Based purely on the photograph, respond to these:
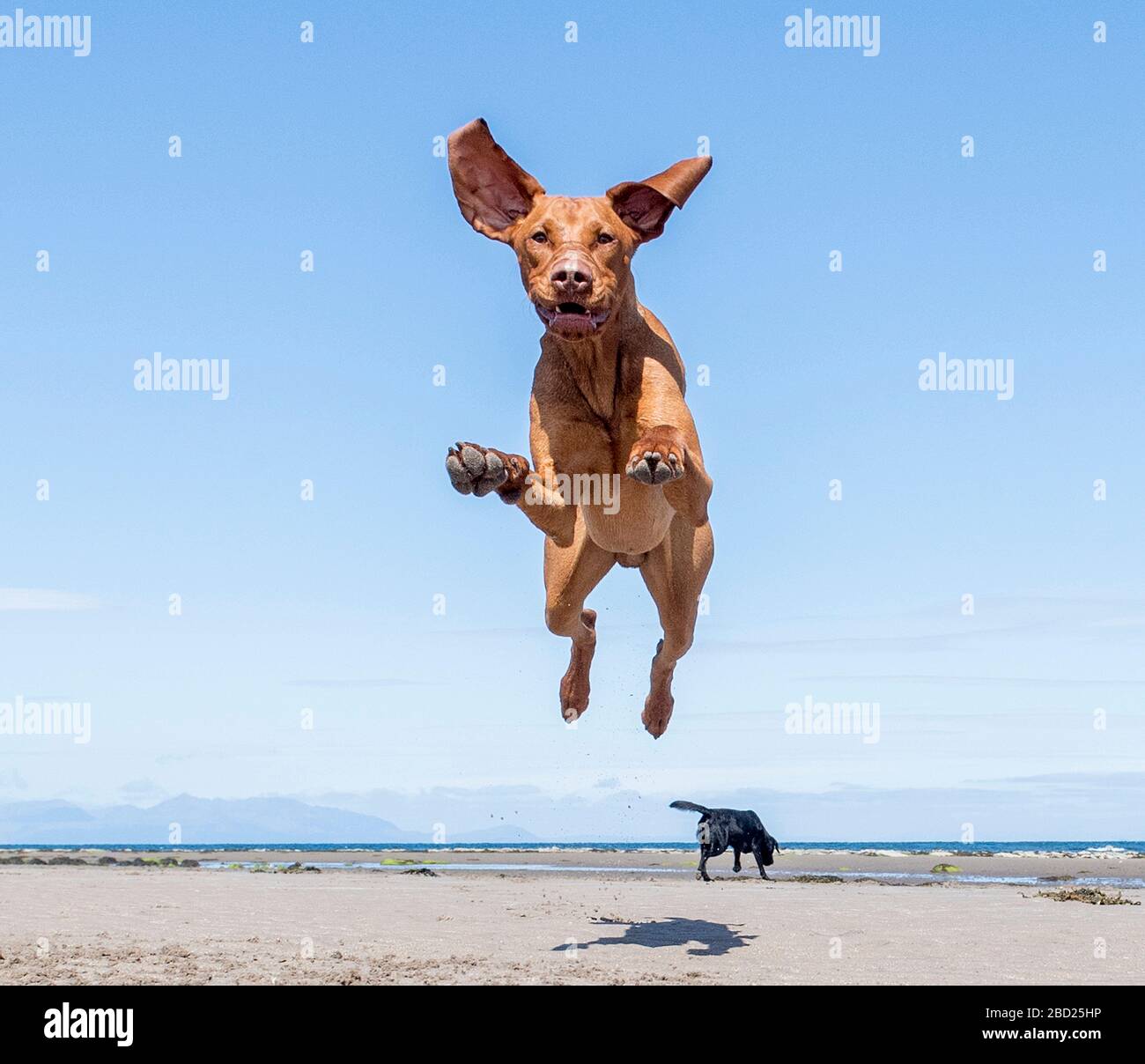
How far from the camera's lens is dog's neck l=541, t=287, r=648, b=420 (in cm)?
879

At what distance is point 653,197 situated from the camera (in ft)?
27.6

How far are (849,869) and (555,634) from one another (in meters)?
21.2

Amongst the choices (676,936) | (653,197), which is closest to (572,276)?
(653,197)

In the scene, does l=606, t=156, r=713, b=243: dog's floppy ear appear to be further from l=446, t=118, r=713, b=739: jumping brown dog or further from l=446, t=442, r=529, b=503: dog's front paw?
l=446, t=442, r=529, b=503: dog's front paw

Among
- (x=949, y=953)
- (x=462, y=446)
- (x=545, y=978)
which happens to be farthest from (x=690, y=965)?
(x=462, y=446)

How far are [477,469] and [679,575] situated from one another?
3096 millimetres

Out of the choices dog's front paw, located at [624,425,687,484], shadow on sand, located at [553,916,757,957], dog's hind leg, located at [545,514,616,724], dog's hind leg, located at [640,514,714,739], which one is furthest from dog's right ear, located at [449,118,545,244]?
shadow on sand, located at [553,916,757,957]

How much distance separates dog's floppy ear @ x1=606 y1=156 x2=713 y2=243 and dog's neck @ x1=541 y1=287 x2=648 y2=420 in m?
0.52

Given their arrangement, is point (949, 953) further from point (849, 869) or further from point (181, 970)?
point (849, 869)

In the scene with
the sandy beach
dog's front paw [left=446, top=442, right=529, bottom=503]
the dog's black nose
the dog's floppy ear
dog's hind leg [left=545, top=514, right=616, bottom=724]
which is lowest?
the sandy beach

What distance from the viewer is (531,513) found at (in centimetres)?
858

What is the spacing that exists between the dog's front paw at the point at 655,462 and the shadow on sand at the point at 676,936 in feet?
22.1

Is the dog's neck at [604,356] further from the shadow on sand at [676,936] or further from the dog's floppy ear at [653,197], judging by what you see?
the shadow on sand at [676,936]

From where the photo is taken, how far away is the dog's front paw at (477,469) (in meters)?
7.78
